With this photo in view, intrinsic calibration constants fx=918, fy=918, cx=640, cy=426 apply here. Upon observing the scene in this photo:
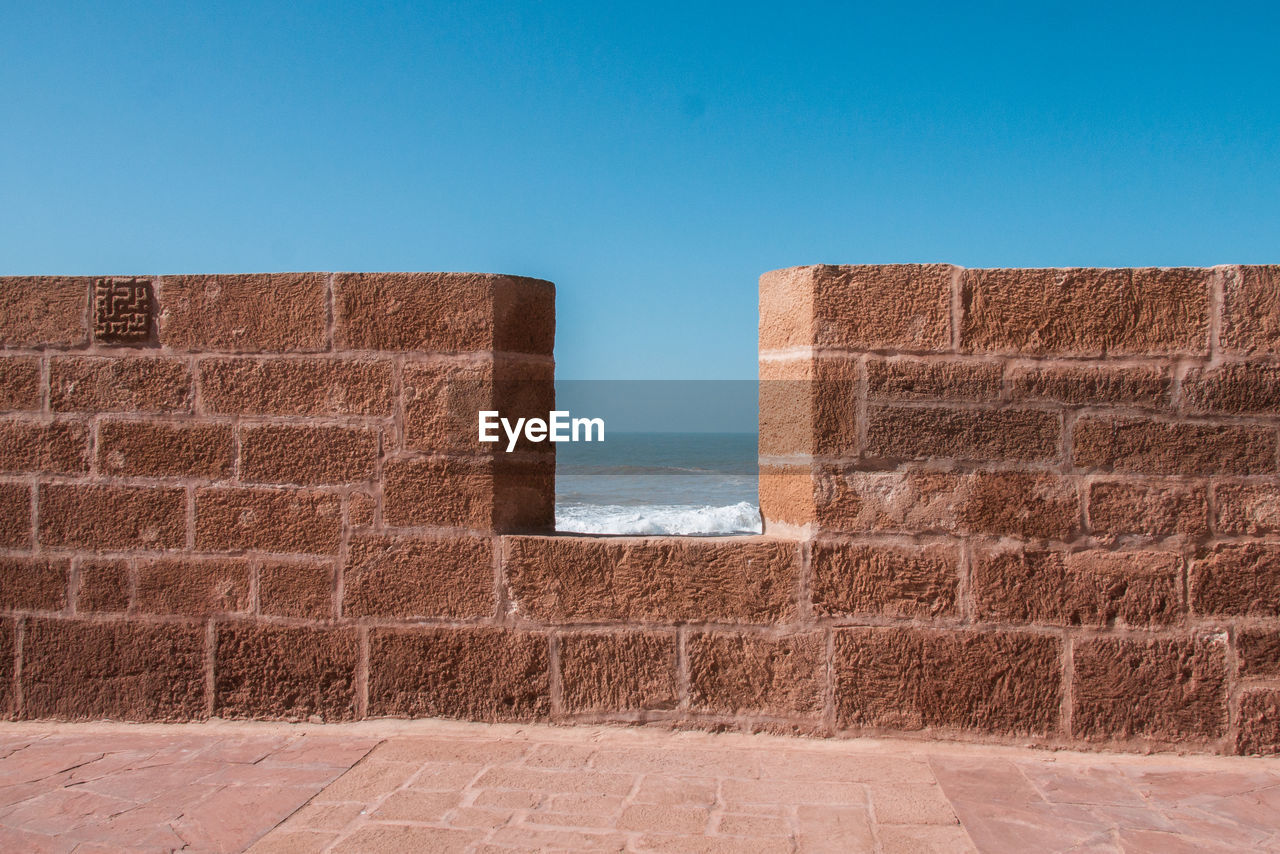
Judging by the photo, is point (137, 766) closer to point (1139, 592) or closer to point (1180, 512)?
point (1139, 592)

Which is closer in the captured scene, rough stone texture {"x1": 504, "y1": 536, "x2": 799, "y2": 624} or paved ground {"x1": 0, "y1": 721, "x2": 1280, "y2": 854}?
paved ground {"x1": 0, "y1": 721, "x2": 1280, "y2": 854}

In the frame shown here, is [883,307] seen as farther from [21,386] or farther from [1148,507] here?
[21,386]

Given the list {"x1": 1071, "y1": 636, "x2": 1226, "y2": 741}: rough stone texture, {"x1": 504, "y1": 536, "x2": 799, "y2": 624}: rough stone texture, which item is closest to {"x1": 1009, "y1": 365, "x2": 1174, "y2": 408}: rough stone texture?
{"x1": 1071, "y1": 636, "x2": 1226, "y2": 741}: rough stone texture

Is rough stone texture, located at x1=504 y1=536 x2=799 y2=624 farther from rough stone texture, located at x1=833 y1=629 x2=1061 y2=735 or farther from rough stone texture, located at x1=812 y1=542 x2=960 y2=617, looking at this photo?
rough stone texture, located at x1=833 y1=629 x2=1061 y2=735

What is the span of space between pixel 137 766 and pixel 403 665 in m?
0.85

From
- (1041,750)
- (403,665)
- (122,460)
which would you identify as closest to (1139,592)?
(1041,750)

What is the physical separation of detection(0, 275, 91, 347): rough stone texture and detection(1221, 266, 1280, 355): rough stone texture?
3919 mm

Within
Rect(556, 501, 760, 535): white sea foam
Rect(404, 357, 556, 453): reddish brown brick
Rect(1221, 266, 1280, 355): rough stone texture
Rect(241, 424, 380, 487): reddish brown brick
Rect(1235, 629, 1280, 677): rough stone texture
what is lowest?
Rect(556, 501, 760, 535): white sea foam

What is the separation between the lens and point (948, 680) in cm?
300

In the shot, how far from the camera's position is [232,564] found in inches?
128

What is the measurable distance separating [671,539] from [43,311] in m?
2.45

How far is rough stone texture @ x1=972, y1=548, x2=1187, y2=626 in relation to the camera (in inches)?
116

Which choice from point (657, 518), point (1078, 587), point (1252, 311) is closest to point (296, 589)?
point (1078, 587)

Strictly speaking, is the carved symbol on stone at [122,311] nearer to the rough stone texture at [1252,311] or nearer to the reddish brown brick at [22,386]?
the reddish brown brick at [22,386]
